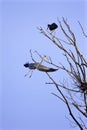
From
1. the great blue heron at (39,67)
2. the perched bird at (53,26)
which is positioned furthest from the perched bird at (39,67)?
the perched bird at (53,26)

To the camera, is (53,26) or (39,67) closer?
(39,67)

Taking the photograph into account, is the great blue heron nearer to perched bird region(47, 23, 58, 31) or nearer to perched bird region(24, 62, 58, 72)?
perched bird region(24, 62, 58, 72)

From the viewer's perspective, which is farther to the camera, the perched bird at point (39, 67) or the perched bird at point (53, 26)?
the perched bird at point (53, 26)

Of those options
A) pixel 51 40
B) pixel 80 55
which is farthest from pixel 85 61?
pixel 51 40

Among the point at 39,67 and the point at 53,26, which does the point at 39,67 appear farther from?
the point at 53,26

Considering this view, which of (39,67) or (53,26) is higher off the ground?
(53,26)

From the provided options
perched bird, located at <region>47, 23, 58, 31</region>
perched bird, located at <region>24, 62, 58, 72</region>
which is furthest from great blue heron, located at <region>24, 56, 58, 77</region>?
perched bird, located at <region>47, 23, 58, 31</region>

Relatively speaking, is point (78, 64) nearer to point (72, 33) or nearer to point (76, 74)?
point (76, 74)

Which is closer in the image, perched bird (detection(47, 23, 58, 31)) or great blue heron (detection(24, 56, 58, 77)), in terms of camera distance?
great blue heron (detection(24, 56, 58, 77))

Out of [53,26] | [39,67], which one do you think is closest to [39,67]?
[39,67]

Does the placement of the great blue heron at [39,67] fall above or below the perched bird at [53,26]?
below

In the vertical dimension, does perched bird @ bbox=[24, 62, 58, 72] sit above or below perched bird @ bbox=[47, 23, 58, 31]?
below

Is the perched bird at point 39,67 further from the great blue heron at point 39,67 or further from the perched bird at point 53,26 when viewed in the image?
the perched bird at point 53,26

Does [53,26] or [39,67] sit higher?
[53,26]
